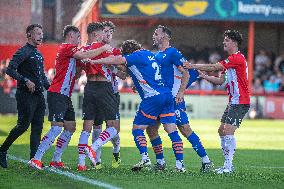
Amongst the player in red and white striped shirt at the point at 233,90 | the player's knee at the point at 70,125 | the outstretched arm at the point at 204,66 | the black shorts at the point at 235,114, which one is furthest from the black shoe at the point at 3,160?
the black shorts at the point at 235,114

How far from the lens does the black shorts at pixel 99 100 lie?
1223 cm

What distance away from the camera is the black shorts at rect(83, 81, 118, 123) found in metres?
12.2

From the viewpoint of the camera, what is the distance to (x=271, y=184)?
10.8m

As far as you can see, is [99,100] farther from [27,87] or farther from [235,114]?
[235,114]

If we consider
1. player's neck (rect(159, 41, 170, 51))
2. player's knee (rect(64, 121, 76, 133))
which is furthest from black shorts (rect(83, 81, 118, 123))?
player's neck (rect(159, 41, 170, 51))

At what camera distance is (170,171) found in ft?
39.4

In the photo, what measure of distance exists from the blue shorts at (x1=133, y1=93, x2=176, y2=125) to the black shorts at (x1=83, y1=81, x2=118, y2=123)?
534 millimetres

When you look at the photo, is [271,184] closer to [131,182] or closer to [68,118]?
[131,182]

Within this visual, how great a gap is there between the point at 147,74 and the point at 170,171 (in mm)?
1470

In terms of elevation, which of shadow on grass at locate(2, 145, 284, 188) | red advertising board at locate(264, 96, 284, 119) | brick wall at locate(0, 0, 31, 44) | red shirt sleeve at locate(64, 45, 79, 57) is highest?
brick wall at locate(0, 0, 31, 44)

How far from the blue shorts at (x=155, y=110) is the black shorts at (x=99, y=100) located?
1.75 ft

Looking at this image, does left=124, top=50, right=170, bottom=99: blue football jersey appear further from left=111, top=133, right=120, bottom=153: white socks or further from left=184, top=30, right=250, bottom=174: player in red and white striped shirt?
left=111, top=133, right=120, bottom=153: white socks

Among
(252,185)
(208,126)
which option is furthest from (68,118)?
(208,126)

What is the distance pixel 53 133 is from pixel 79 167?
26.2 inches
